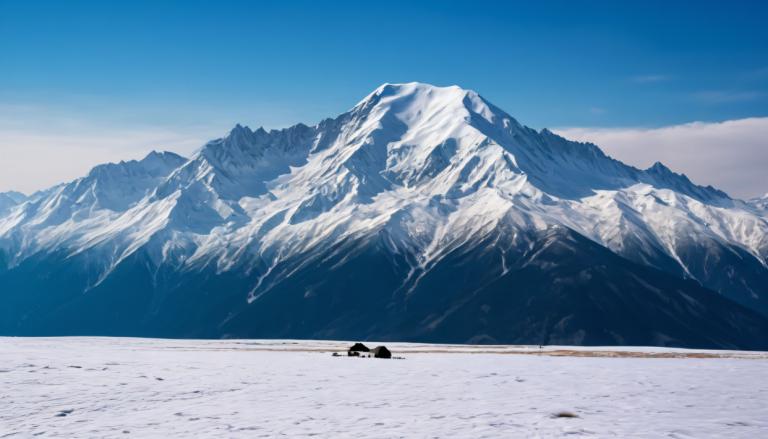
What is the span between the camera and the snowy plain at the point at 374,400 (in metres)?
49.8

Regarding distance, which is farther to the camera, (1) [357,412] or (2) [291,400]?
(2) [291,400]

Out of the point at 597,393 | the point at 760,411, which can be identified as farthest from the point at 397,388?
the point at 760,411

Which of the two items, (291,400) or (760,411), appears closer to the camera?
(760,411)

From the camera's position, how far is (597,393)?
217 ft

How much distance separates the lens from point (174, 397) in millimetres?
62719

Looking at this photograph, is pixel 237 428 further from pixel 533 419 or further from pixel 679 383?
pixel 679 383

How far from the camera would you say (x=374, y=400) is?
200 ft

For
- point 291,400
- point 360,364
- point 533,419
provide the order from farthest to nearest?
point 360,364 < point 291,400 < point 533,419

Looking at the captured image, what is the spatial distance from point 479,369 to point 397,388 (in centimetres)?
2118

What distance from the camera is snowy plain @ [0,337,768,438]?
49781 millimetres

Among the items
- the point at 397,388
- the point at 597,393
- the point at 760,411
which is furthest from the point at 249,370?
the point at 760,411

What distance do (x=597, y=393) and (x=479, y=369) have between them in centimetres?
2280

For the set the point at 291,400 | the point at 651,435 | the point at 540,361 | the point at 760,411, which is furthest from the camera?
the point at 540,361

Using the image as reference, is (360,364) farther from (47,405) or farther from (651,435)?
(651,435)
